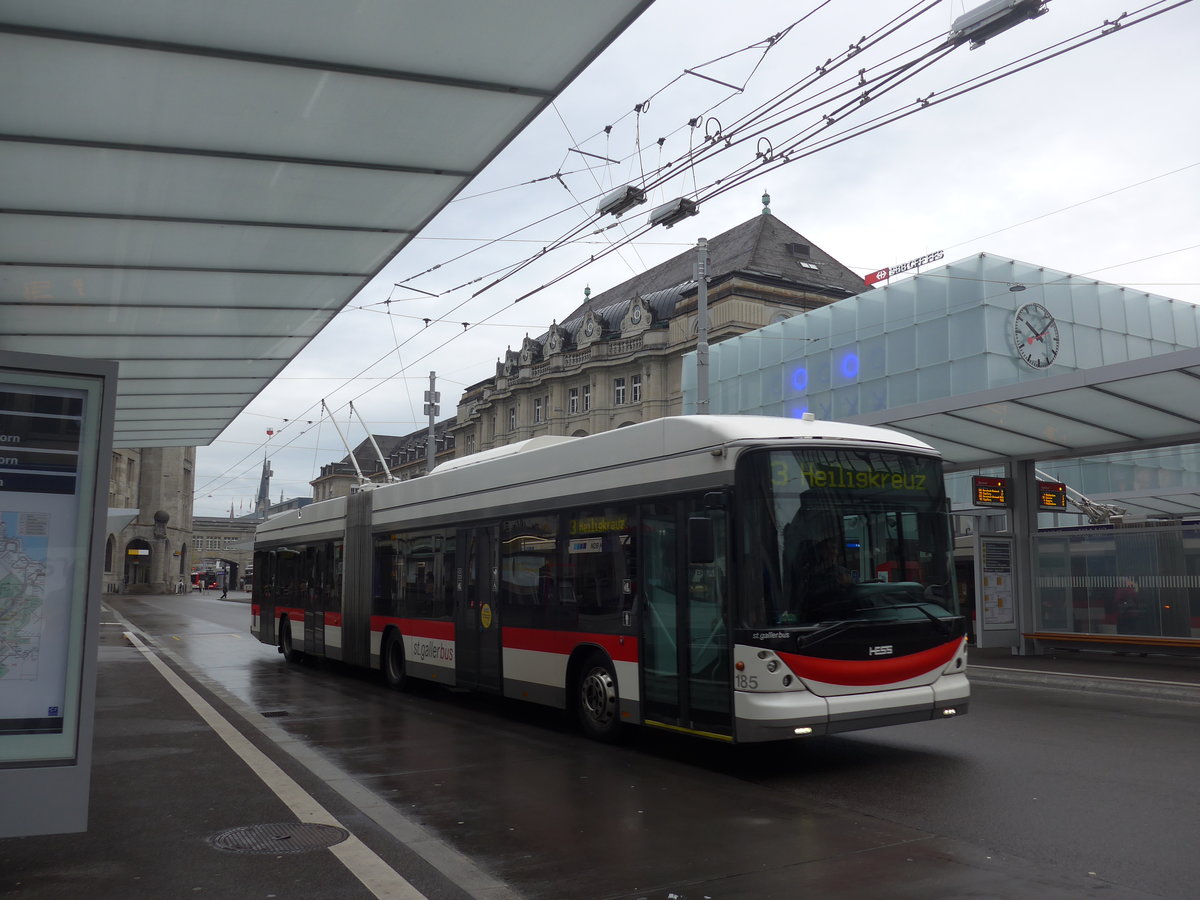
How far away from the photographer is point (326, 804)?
7.46 meters

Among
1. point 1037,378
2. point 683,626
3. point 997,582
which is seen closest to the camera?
point 683,626

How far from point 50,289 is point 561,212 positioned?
7191 millimetres

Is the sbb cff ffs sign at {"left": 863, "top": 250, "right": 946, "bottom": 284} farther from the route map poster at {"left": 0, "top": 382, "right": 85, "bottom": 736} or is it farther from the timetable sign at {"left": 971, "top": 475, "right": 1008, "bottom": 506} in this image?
the route map poster at {"left": 0, "top": 382, "right": 85, "bottom": 736}

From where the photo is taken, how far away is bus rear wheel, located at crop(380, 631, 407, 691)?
14883mm

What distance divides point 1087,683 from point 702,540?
9.39 meters

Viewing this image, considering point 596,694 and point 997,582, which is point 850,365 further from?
point 596,694

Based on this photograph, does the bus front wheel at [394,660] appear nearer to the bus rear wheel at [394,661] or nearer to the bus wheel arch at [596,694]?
the bus rear wheel at [394,661]

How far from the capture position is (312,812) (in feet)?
23.6

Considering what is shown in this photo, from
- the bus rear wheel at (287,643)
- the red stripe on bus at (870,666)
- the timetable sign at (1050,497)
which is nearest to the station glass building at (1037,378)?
the timetable sign at (1050,497)

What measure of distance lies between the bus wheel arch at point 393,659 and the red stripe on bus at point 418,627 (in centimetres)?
14

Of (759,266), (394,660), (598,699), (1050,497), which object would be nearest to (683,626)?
(598,699)

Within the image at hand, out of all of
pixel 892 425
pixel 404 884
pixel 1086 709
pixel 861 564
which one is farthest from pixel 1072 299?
pixel 404 884

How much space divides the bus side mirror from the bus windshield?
294 millimetres

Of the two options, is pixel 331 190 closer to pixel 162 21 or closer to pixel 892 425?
pixel 162 21
